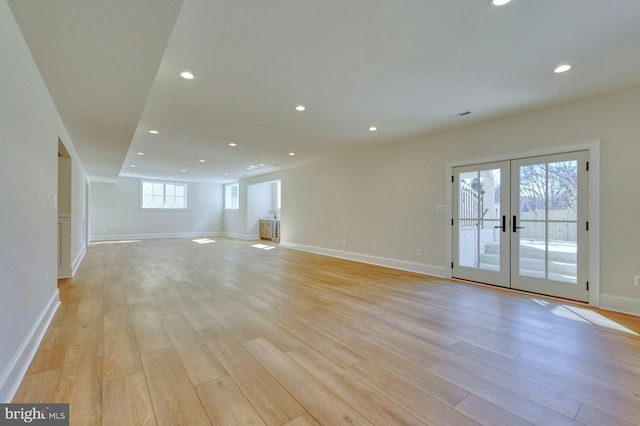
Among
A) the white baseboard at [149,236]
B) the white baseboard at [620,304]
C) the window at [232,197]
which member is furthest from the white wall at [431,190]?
the white baseboard at [149,236]

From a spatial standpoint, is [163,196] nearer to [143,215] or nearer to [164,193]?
[164,193]

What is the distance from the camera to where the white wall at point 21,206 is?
1.68 m

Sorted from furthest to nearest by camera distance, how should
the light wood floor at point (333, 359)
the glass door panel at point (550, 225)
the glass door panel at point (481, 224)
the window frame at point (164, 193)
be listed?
the window frame at point (164, 193), the glass door panel at point (481, 224), the glass door panel at point (550, 225), the light wood floor at point (333, 359)

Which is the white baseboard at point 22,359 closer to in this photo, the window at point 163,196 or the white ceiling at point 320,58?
the white ceiling at point 320,58

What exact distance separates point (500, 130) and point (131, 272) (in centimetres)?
660

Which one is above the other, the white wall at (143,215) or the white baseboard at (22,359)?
the white wall at (143,215)

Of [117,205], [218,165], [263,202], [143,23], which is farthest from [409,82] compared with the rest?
[117,205]

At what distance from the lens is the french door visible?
3617 mm

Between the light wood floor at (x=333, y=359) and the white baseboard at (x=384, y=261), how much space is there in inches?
43.2

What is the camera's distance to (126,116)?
3646mm

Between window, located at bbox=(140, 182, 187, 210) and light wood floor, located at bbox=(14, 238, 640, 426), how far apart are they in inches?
320

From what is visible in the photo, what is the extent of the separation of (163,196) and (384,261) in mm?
9724

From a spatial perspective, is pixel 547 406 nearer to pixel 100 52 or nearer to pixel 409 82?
pixel 409 82

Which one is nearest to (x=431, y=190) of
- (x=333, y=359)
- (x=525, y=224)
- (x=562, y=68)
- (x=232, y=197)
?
(x=525, y=224)
